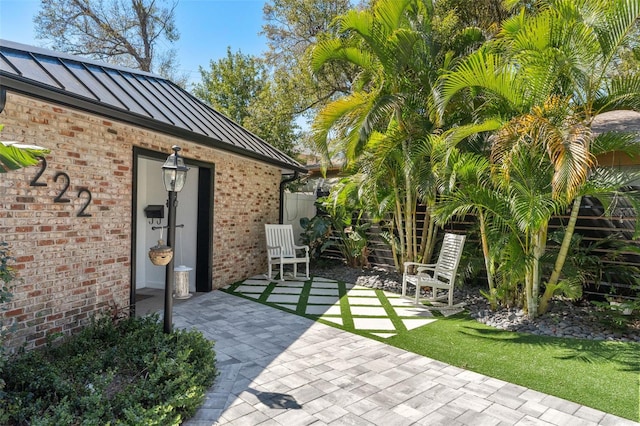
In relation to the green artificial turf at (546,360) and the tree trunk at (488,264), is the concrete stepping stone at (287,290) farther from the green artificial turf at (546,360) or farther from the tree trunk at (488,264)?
the tree trunk at (488,264)

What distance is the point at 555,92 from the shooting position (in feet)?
15.6

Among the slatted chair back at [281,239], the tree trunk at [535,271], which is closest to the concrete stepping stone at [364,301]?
the slatted chair back at [281,239]

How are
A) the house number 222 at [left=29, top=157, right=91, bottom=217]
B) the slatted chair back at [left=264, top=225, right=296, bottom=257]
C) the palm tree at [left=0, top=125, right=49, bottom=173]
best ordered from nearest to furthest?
the palm tree at [left=0, top=125, right=49, bottom=173] < the house number 222 at [left=29, top=157, right=91, bottom=217] < the slatted chair back at [left=264, top=225, right=296, bottom=257]

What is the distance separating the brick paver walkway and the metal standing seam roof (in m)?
2.64

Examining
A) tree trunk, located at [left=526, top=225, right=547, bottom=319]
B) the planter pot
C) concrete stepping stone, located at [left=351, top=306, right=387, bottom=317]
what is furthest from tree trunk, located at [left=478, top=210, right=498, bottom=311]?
concrete stepping stone, located at [left=351, top=306, right=387, bottom=317]

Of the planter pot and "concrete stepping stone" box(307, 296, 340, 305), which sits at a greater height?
the planter pot

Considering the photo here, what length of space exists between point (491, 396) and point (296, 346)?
1968mm

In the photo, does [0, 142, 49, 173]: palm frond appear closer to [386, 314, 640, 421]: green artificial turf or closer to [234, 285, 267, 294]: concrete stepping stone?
[386, 314, 640, 421]: green artificial turf

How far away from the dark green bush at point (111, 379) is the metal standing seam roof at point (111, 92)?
6.97 feet

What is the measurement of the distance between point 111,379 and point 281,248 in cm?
509

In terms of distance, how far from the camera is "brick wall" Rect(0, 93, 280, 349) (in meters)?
3.40

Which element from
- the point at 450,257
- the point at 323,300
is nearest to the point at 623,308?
the point at 450,257

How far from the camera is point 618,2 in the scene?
3896 millimetres

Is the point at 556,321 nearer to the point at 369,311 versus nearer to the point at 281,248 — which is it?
the point at 369,311
